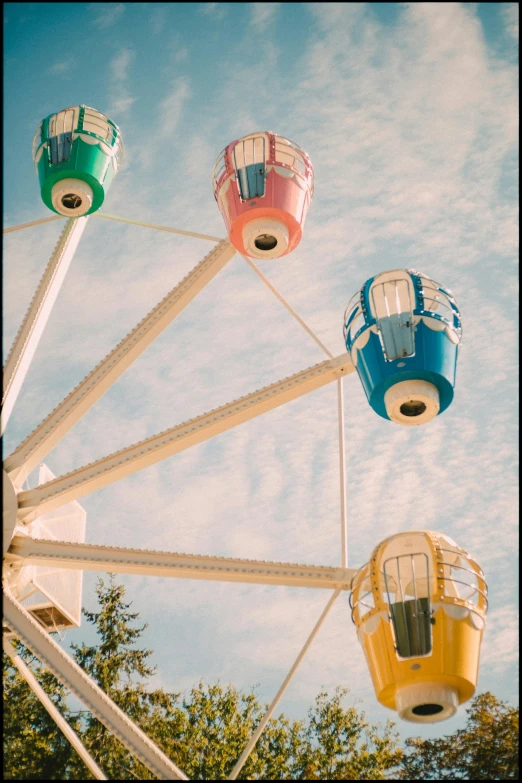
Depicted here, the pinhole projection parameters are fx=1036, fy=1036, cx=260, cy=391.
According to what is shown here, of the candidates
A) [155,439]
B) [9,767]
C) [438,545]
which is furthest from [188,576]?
[9,767]

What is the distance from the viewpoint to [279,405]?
506 inches

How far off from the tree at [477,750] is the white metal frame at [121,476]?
25.5ft

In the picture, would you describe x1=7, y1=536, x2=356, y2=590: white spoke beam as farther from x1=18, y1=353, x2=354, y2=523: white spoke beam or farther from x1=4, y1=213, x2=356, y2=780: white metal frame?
x1=18, y1=353, x2=354, y2=523: white spoke beam

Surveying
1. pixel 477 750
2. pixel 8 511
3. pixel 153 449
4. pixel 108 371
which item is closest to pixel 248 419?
pixel 153 449

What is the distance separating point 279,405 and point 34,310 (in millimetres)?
3447

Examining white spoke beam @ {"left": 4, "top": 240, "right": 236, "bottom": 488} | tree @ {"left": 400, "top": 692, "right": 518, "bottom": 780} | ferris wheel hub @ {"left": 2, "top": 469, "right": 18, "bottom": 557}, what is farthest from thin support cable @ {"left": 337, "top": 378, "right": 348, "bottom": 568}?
tree @ {"left": 400, "top": 692, "right": 518, "bottom": 780}

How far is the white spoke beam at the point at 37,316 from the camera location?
12.7m

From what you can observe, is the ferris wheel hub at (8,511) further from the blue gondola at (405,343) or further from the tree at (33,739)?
the tree at (33,739)

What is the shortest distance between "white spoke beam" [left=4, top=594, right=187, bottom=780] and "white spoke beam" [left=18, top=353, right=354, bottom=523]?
5.56 feet

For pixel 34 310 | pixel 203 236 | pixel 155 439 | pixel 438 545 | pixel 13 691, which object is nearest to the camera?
pixel 438 545

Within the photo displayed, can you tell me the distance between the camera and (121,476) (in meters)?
12.5

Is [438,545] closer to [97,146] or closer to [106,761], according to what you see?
[97,146]

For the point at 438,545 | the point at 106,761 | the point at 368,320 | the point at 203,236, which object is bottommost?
the point at 438,545

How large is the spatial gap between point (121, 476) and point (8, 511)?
1.38 metres
